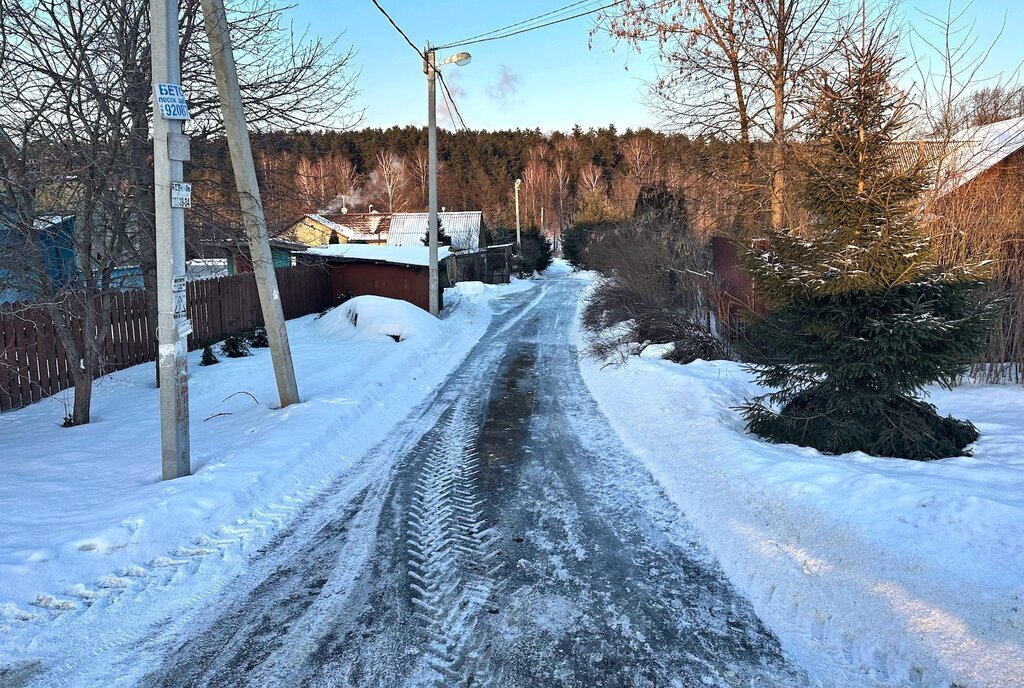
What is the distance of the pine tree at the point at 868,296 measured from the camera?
5469mm

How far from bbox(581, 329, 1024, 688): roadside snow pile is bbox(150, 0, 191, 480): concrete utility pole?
14.0 ft

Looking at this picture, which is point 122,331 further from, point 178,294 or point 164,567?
point 164,567

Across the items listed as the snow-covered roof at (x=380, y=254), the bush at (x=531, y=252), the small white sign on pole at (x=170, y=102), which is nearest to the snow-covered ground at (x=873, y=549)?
the small white sign on pole at (x=170, y=102)

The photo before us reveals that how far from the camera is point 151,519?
4.50 meters

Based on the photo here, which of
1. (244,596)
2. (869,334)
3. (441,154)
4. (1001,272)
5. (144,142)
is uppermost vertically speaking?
(441,154)

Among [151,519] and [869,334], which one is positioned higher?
[869,334]

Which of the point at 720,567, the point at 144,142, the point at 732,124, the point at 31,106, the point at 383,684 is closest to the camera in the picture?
the point at 383,684

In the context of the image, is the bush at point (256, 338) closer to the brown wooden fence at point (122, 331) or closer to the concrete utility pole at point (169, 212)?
the brown wooden fence at point (122, 331)

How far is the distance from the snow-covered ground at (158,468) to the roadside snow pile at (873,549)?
135 inches

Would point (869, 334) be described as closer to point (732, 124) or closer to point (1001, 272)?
point (1001, 272)

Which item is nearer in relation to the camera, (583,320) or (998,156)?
(998,156)

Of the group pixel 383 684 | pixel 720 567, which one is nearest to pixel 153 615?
pixel 383 684

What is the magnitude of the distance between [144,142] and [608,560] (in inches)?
311

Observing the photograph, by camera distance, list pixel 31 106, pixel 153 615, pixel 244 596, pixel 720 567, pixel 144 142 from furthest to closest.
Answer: pixel 144 142 → pixel 31 106 → pixel 720 567 → pixel 244 596 → pixel 153 615
